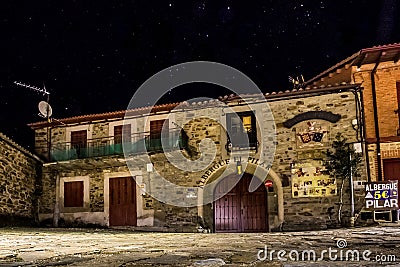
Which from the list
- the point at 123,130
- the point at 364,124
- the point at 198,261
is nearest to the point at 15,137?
the point at 123,130

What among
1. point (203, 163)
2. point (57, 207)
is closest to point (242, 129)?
point (203, 163)

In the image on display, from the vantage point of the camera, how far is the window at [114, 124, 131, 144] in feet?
52.8

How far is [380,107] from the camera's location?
13227 mm

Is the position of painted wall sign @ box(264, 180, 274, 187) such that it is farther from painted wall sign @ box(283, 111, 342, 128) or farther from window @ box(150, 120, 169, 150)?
window @ box(150, 120, 169, 150)

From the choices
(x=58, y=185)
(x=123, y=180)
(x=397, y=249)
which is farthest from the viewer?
(x=58, y=185)

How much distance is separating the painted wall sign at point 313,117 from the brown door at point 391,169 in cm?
199

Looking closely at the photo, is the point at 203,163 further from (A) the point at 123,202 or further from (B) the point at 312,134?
(B) the point at 312,134

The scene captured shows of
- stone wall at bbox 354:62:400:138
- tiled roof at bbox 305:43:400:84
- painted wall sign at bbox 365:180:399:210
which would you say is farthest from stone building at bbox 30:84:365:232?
painted wall sign at bbox 365:180:399:210

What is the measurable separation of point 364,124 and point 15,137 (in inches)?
833

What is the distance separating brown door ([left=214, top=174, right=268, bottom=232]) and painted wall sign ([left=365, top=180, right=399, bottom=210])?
3.97 m

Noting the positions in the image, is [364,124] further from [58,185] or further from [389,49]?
[58,185]

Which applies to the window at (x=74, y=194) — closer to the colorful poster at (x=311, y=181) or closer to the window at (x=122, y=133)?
the window at (x=122, y=133)

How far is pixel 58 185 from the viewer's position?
17031mm

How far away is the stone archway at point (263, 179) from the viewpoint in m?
13.8
